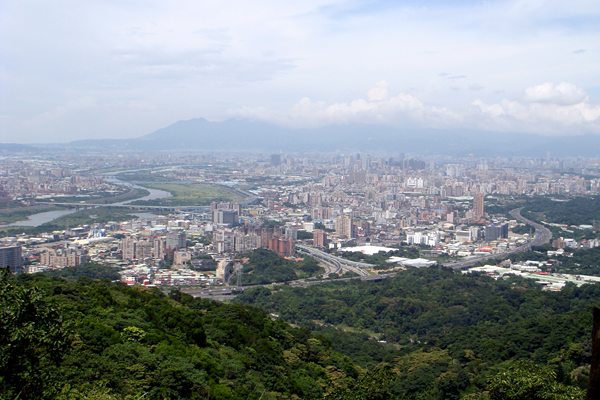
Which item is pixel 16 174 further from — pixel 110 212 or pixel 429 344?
pixel 429 344

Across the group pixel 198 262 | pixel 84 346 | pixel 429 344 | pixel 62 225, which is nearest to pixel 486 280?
pixel 429 344

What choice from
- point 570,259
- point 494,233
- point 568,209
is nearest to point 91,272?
point 570,259

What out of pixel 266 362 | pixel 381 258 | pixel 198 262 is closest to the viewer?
pixel 266 362

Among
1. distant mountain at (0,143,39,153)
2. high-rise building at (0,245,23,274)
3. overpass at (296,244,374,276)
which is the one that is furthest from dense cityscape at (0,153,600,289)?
distant mountain at (0,143,39,153)

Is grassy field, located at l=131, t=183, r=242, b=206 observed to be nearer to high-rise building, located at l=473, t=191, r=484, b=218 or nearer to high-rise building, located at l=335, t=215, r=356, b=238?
high-rise building, located at l=335, t=215, r=356, b=238

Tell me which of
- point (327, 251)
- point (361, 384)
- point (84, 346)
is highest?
point (84, 346)

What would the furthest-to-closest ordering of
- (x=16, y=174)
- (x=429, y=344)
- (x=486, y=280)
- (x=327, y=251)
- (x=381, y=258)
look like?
(x=16, y=174) → (x=327, y=251) → (x=381, y=258) → (x=486, y=280) → (x=429, y=344)

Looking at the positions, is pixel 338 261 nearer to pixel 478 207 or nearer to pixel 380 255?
pixel 380 255
